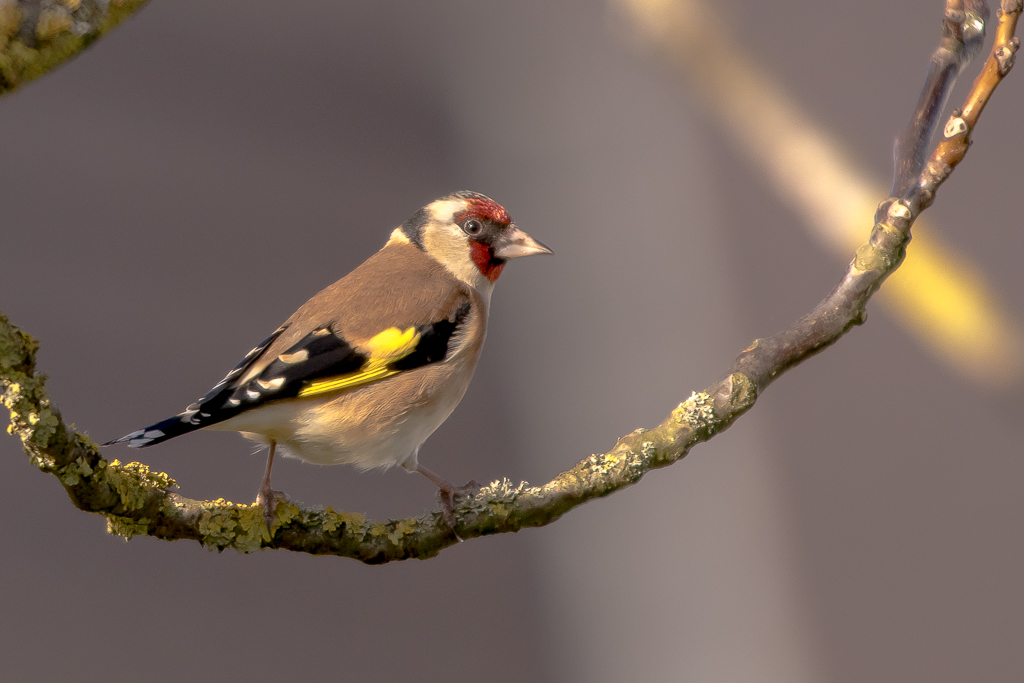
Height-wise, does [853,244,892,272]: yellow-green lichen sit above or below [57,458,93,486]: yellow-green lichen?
above

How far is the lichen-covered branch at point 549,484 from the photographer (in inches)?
25.4

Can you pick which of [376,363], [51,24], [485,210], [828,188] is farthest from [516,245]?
[51,24]

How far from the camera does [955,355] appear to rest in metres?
1.05

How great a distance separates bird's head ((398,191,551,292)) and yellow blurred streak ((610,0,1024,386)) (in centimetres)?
43

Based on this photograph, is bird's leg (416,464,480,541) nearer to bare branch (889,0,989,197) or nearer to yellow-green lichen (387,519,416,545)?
yellow-green lichen (387,519,416,545)

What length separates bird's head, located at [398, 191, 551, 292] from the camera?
1062mm

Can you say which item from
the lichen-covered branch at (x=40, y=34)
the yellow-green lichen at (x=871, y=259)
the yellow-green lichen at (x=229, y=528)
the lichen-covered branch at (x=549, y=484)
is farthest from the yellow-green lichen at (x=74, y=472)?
the yellow-green lichen at (x=871, y=259)

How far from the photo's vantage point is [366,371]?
86cm

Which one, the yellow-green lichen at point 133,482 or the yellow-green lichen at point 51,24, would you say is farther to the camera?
the yellow-green lichen at point 133,482

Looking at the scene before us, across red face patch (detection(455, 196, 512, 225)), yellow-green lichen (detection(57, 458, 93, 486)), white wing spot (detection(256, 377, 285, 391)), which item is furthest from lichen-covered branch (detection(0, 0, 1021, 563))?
red face patch (detection(455, 196, 512, 225))

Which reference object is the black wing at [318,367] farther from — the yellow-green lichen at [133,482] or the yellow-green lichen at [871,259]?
the yellow-green lichen at [871,259]

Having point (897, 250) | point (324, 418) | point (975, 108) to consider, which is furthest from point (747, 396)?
point (324, 418)

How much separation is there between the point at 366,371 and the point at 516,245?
293 millimetres

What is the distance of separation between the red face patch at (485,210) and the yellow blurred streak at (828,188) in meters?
0.43
